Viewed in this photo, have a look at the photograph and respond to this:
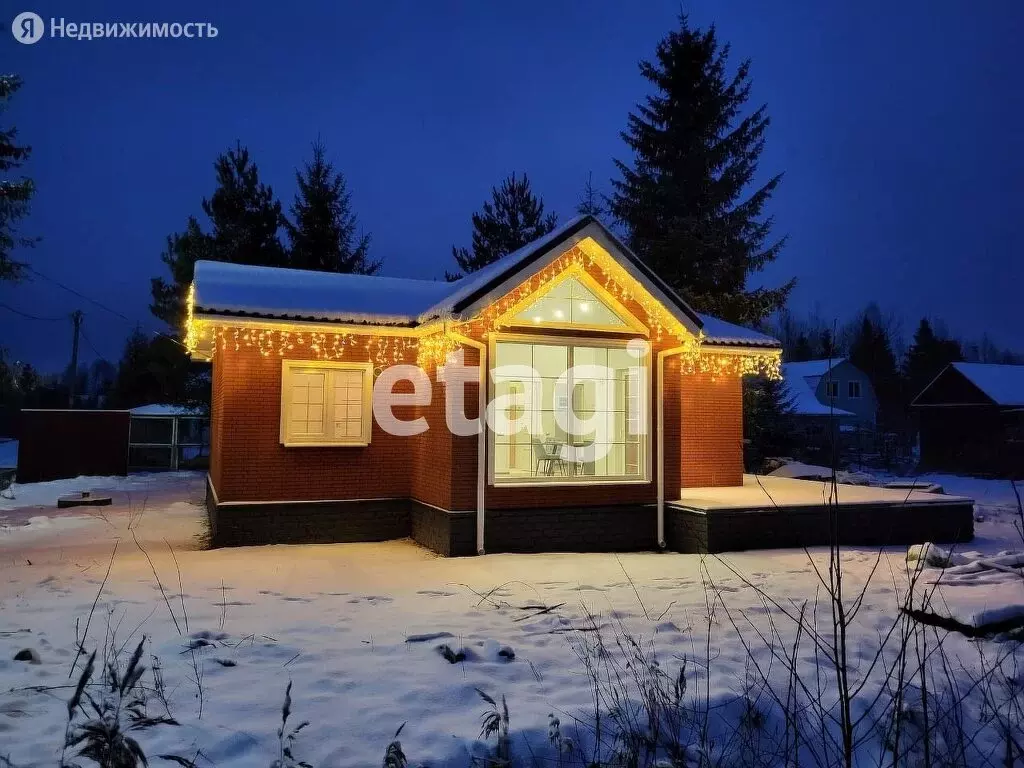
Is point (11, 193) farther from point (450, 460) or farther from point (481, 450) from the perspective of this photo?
point (481, 450)

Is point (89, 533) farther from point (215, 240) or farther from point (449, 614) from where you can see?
point (215, 240)

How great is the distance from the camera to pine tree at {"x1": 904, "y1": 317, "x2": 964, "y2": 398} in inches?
1843

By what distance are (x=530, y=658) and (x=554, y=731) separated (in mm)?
1243

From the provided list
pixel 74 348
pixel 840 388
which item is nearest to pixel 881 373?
pixel 840 388

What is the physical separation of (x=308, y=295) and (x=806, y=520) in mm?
8288

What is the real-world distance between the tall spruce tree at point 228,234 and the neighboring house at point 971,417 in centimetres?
2419

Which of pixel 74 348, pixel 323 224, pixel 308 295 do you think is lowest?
pixel 308 295

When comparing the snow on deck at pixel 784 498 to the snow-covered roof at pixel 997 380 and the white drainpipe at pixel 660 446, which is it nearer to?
the white drainpipe at pixel 660 446

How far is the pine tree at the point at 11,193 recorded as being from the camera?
15273mm

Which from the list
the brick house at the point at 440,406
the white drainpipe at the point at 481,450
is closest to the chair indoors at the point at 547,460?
the brick house at the point at 440,406

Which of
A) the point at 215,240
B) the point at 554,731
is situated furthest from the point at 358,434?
the point at 215,240

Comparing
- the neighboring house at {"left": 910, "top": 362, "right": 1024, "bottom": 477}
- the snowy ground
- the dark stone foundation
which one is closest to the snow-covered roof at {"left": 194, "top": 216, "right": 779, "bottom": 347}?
the dark stone foundation

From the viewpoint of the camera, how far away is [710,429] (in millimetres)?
13656

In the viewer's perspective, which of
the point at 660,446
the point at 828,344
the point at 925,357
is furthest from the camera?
the point at 925,357
